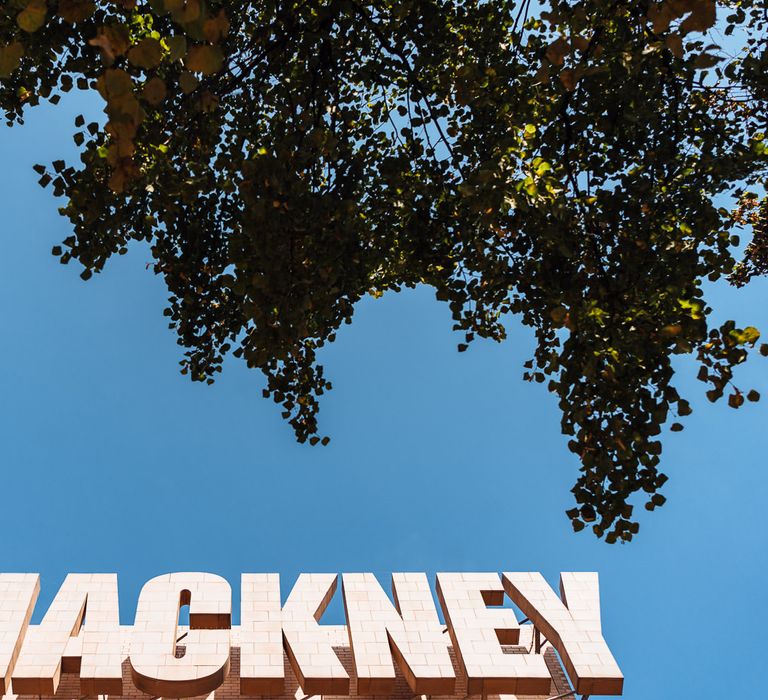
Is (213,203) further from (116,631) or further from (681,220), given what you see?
(116,631)

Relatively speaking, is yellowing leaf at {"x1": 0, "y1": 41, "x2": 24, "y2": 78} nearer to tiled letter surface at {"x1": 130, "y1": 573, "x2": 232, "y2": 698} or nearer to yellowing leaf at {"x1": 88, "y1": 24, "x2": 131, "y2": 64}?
yellowing leaf at {"x1": 88, "y1": 24, "x2": 131, "y2": 64}

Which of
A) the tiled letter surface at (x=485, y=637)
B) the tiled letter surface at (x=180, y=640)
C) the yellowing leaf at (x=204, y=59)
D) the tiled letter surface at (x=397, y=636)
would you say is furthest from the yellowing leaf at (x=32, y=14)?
the tiled letter surface at (x=485, y=637)

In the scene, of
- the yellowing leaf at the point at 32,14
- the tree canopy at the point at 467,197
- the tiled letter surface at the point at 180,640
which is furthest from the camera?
the tiled letter surface at the point at 180,640

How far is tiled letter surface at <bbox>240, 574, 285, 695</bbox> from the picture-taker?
40.3 feet

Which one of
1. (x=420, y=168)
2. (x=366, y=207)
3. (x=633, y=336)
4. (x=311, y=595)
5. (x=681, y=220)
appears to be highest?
(x=420, y=168)

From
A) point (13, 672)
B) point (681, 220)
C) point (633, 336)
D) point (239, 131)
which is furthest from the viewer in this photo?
point (13, 672)

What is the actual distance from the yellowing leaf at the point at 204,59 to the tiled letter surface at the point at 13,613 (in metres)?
12.9

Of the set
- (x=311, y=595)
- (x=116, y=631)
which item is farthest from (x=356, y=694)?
(x=116, y=631)

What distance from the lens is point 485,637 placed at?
13.5 m

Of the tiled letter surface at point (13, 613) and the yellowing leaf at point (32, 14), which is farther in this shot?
the tiled letter surface at point (13, 613)

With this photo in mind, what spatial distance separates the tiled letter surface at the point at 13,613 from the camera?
1220 centimetres

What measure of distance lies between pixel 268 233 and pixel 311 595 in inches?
411

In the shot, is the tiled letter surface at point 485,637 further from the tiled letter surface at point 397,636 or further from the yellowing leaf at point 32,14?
the yellowing leaf at point 32,14

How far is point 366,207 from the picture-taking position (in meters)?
9.00
